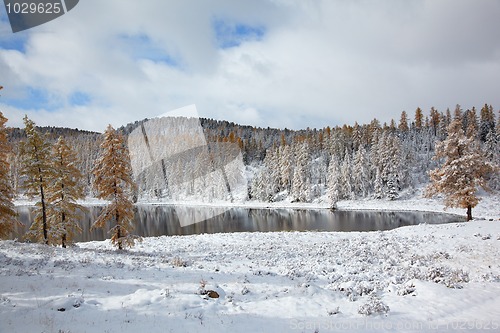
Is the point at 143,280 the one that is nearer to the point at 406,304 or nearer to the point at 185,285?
the point at 185,285

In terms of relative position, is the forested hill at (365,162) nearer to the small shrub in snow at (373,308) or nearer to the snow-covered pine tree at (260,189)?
the snow-covered pine tree at (260,189)

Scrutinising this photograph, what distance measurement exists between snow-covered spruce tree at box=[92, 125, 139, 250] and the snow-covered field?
496 centimetres

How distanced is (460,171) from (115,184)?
105 ft

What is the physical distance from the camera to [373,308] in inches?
371

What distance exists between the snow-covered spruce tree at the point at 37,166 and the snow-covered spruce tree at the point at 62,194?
424mm

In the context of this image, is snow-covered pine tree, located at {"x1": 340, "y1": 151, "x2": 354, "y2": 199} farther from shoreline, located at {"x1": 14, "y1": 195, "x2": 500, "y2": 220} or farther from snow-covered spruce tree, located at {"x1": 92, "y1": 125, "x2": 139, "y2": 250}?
snow-covered spruce tree, located at {"x1": 92, "y1": 125, "x2": 139, "y2": 250}

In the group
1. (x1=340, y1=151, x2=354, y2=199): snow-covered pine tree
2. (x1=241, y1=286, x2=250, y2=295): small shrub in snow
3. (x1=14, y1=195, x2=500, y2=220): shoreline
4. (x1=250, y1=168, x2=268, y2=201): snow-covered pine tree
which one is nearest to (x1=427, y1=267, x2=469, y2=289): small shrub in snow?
(x1=241, y1=286, x2=250, y2=295): small shrub in snow

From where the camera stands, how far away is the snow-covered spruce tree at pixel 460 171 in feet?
93.6

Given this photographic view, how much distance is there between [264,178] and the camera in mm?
92500

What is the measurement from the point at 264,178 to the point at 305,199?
15076mm

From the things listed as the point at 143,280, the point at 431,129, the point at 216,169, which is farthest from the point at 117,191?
the point at 431,129

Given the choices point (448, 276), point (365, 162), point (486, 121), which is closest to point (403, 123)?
point (486, 121)

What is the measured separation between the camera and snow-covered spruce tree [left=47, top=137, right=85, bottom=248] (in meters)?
24.8

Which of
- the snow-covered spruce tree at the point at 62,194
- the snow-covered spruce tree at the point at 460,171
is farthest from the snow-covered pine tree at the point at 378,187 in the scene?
the snow-covered spruce tree at the point at 62,194
